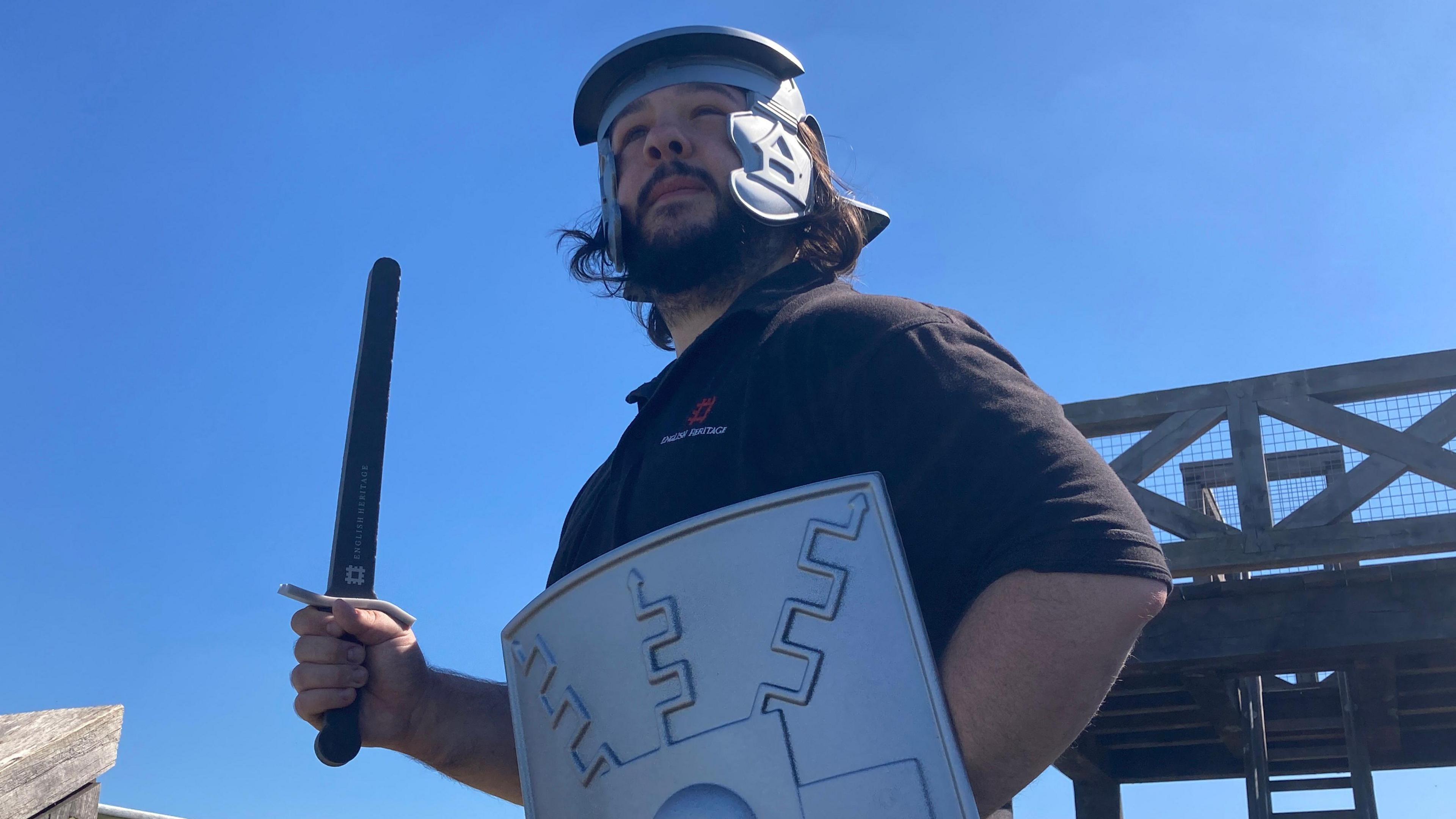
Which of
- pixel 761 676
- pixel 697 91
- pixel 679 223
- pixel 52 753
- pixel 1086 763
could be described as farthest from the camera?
pixel 1086 763

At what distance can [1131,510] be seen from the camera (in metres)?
1.34

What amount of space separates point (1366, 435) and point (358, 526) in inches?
189

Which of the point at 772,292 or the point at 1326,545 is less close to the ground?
the point at 1326,545

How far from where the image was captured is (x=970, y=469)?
4.59ft

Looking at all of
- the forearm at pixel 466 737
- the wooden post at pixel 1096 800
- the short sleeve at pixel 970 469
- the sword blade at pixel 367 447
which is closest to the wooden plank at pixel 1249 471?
the wooden post at pixel 1096 800

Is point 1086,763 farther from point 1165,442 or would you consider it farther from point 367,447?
point 367,447

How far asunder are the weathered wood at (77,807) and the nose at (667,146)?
1.64 meters

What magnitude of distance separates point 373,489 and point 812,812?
104cm

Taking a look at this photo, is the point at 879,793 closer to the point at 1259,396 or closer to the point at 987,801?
the point at 987,801

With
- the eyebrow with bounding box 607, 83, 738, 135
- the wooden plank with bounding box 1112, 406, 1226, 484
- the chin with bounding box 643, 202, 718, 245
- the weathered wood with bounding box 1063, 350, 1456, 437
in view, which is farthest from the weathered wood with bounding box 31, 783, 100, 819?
the wooden plank with bounding box 1112, 406, 1226, 484

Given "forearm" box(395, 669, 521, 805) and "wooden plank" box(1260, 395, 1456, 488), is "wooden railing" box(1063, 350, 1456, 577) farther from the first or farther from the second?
"forearm" box(395, 669, 521, 805)

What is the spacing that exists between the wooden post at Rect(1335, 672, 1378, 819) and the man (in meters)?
5.11

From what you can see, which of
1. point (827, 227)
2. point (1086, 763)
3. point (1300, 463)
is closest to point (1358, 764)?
A: point (1086, 763)

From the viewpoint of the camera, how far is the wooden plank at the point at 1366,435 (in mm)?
5121
